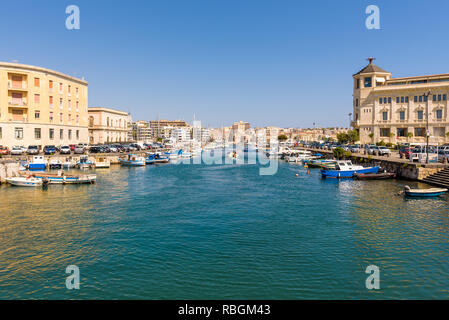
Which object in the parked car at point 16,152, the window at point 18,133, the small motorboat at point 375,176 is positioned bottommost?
the small motorboat at point 375,176

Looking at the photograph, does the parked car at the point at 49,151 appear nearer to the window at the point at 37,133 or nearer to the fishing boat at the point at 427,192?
the window at the point at 37,133

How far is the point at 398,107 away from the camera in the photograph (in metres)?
79.3

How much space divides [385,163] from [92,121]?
76968mm

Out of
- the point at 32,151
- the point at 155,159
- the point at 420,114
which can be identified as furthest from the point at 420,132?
the point at 32,151

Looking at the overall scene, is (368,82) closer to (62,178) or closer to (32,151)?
(62,178)

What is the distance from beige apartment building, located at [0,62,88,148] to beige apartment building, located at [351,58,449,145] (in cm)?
7207

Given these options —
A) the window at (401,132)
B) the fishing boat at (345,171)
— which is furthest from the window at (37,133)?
the window at (401,132)

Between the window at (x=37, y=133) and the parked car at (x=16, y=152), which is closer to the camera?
the parked car at (x=16, y=152)

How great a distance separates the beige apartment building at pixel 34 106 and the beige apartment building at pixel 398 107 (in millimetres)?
72071

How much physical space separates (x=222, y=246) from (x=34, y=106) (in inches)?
2244

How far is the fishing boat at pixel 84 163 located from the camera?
5153cm

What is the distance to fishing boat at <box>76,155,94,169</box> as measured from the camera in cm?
5153

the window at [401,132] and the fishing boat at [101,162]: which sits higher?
the window at [401,132]

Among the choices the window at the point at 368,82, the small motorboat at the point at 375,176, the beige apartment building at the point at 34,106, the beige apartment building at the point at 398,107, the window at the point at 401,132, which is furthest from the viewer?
the window at the point at 368,82
